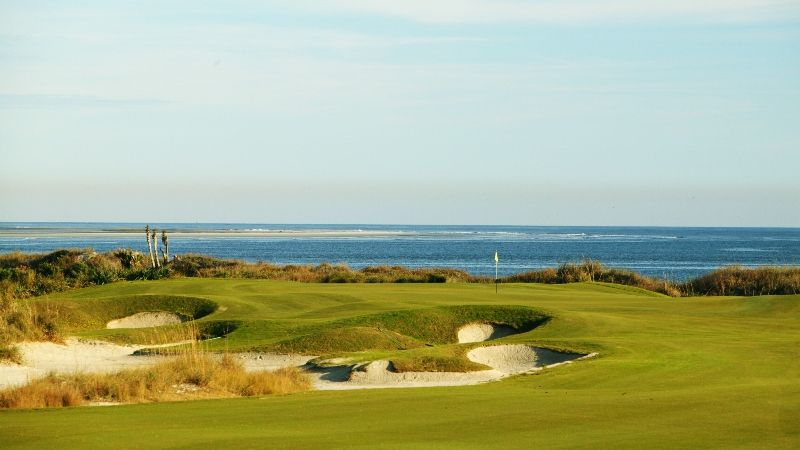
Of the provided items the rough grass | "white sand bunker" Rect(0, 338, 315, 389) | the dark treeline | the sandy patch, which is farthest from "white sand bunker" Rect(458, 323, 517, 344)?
the dark treeline

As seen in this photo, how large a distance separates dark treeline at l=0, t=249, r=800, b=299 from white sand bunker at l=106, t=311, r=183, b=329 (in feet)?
30.9

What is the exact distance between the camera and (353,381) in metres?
21.9

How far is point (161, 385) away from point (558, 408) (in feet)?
23.1

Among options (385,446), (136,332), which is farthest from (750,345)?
(136,332)

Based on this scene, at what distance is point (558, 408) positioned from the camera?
48.1 ft

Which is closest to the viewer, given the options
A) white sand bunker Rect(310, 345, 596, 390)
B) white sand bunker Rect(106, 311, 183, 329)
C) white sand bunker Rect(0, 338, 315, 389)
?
white sand bunker Rect(310, 345, 596, 390)

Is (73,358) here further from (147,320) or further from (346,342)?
(147,320)

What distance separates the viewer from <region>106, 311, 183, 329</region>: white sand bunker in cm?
3353

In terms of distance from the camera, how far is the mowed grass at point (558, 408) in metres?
12.2

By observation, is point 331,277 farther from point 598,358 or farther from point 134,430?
point 134,430

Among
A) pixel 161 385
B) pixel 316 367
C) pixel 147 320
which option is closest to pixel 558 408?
pixel 161 385

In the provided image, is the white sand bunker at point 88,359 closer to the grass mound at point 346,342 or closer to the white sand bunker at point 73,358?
the white sand bunker at point 73,358

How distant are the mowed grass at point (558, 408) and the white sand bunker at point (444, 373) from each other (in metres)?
0.59

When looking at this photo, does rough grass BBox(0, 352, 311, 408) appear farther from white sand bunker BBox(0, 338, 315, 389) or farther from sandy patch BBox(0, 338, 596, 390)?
white sand bunker BBox(0, 338, 315, 389)
